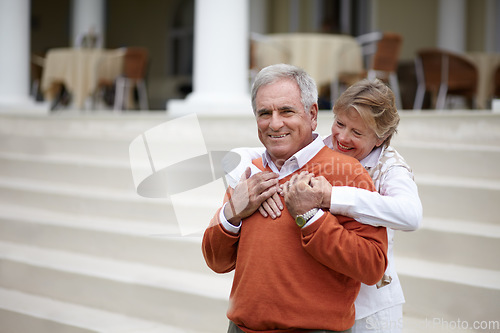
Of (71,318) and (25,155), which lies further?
(25,155)

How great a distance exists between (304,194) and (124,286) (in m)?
2.28

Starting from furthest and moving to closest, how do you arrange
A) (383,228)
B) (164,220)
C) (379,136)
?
(164,220) < (379,136) < (383,228)

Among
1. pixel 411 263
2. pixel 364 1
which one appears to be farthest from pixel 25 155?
pixel 364 1

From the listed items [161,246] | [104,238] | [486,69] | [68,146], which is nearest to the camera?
[161,246]

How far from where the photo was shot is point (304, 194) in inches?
53.9

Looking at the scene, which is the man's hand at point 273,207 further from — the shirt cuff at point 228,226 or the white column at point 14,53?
the white column at point 14,53

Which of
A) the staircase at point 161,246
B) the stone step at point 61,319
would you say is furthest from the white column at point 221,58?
the stone step at point 61,319

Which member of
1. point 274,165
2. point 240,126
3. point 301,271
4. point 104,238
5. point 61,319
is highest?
point 274,165

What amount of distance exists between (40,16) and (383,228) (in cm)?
1512

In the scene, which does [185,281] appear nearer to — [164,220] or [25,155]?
[164,220]

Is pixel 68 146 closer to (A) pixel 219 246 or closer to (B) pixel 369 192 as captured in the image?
(A) pixel 219 246

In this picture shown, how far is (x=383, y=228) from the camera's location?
1429 millimetres

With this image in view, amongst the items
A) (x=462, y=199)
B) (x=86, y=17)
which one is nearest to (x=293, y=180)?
(x=462, y=199)

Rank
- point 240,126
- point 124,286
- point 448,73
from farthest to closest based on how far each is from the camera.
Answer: point 448,73
point 240,126
point 124,286
